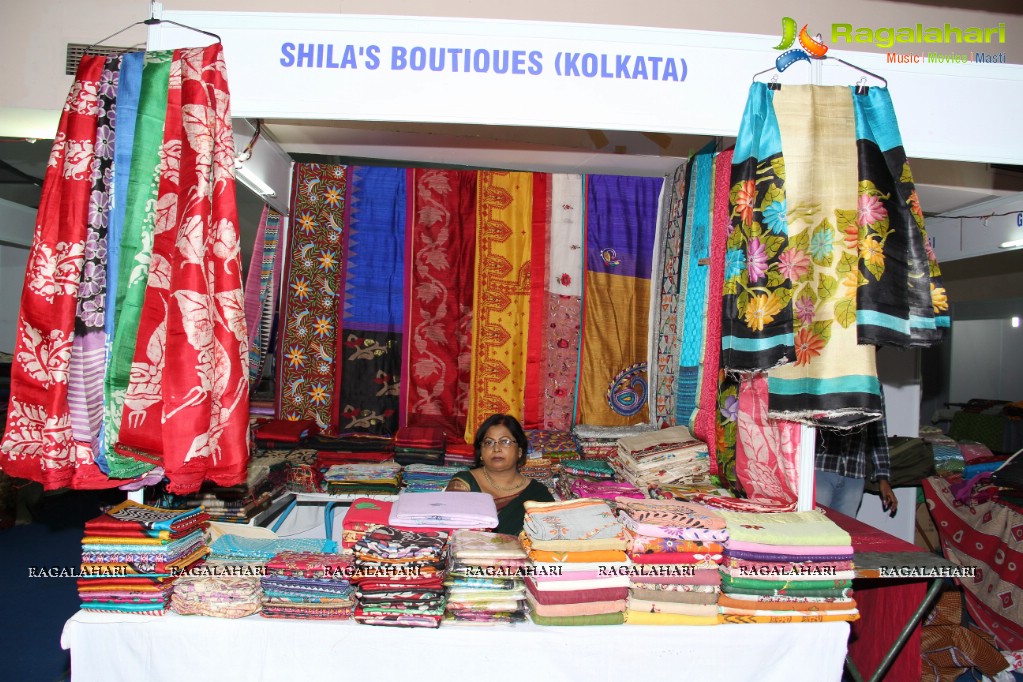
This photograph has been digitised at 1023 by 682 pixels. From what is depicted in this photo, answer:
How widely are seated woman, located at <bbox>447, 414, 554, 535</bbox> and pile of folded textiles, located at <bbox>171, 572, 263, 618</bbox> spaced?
1.25 metres

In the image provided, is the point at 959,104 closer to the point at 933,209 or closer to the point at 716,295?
the point at 716,295

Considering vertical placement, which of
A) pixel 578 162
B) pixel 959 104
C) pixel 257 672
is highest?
pixel 578 162

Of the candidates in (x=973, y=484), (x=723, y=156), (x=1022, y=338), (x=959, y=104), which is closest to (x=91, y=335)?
(x=723, y=156)

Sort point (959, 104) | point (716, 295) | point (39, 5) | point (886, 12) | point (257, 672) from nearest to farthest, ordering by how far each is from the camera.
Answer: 1. point (257, 672)
2. point (959, 104)
3. point (716, 295)
4. point (39, 5)
5. point (886, 12)

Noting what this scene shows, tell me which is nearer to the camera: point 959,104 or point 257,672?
point 257,672

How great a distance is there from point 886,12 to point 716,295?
232 centimetres

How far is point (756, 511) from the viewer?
238 cm

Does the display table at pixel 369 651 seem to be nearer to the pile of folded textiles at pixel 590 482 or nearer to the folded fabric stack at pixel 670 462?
the pile of folded textiles at pixel 590 482

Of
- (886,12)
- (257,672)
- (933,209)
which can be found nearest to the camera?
(257,672)

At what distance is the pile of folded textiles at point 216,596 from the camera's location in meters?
2.04

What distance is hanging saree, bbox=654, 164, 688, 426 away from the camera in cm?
374

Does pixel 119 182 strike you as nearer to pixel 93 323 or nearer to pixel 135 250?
pixel 135 250

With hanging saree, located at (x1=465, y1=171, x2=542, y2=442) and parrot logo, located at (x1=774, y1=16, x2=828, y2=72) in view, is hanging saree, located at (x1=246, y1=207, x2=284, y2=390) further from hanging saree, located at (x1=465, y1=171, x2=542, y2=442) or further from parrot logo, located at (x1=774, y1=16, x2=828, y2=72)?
parrot logo, located at (x1=774, y1=16, x2=828, y2=72)

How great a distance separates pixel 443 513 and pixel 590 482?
1.09 meters
